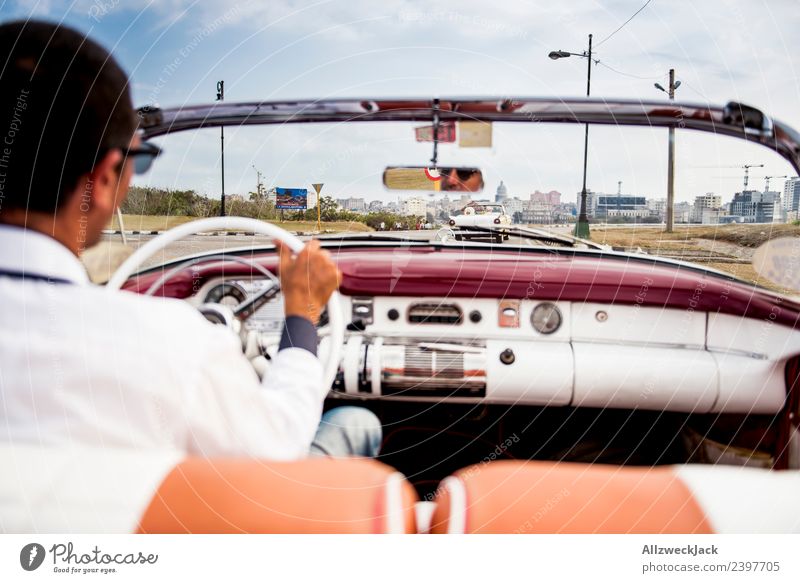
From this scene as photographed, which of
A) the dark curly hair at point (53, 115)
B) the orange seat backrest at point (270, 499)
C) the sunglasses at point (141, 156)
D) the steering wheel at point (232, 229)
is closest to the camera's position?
the orange seat backrest at point (270, 499)

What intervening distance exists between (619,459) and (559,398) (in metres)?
0.50

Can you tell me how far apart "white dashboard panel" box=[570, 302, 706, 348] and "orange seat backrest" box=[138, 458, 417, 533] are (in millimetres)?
1293

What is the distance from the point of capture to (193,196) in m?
1.62

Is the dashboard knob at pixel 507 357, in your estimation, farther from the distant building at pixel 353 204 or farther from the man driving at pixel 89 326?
the man driving at pixel 89 326

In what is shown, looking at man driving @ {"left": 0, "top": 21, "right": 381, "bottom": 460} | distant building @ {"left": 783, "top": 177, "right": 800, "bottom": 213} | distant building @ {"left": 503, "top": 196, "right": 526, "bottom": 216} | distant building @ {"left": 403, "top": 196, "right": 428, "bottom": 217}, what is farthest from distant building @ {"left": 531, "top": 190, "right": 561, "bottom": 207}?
man driving @ {"left": 0, "top": 21, "right": 381, "bottom": 460}

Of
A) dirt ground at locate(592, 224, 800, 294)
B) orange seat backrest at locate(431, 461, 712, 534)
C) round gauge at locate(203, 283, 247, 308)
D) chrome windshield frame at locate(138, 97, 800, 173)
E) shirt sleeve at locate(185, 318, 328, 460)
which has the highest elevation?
chrome windshield frame at locate(138, 97, 800, 173)

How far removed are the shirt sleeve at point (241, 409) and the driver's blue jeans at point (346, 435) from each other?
0.42 meters

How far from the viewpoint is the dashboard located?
190 centimetres

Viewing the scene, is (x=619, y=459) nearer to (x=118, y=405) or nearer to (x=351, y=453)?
(x=351, y=453)

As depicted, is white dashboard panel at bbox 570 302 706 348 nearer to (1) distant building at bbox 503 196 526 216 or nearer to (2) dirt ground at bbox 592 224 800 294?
(2) dirt ground at bbox 592 224 800 294

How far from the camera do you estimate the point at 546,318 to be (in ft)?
6.53

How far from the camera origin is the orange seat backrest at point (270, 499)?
804 millimetres

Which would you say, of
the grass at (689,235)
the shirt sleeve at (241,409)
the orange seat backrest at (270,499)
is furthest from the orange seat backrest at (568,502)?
the grass at (689,235)

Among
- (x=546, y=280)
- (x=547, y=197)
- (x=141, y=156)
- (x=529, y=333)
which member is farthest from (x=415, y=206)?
(x=141, y=156)
